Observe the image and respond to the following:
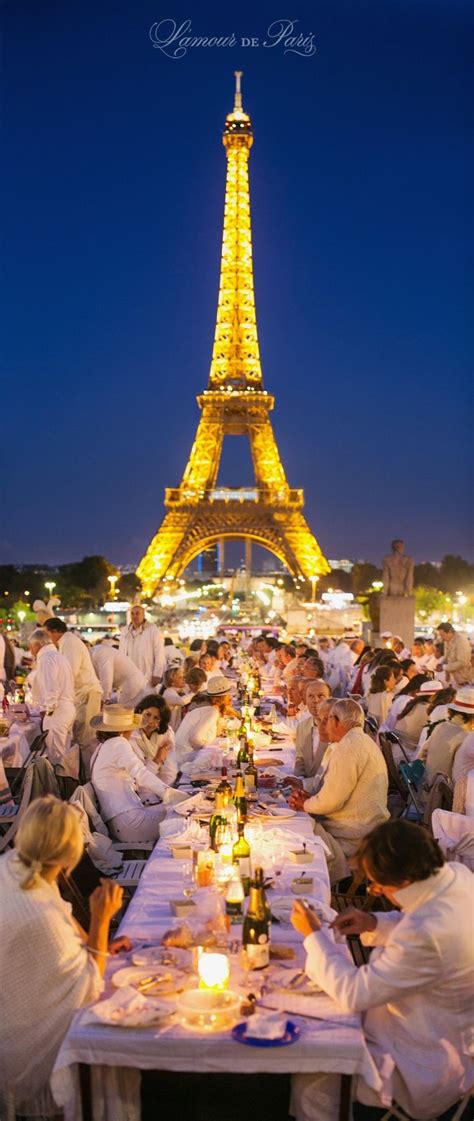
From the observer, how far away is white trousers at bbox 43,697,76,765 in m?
8.76

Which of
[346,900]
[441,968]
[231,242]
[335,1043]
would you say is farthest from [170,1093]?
[231,242]

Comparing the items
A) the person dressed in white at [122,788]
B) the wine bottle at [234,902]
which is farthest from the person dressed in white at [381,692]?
the wine bottle at [234,902]

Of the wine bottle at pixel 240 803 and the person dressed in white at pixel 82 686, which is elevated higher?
the person dressed in white at pixel 82 686

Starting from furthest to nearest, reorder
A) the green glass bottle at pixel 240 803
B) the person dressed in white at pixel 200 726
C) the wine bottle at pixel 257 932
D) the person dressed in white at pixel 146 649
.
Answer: the person dressed in white at pixel 146 649 → the person dressed in white at pixel 200 726 → the green glass bottle at pixel 240 803 → the wine bottle at pixel 257 932

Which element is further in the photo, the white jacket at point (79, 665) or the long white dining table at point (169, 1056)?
the white jacket at point (79, 665)

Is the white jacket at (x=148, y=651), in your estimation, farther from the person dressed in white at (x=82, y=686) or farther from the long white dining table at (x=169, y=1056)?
Answer: the long white dining table at (x=169, y=1056)

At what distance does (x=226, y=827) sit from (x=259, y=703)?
6.74 metres

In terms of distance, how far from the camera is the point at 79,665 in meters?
9.55

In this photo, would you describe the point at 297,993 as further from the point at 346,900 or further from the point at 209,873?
the point at 346,900

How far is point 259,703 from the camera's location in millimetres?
11711

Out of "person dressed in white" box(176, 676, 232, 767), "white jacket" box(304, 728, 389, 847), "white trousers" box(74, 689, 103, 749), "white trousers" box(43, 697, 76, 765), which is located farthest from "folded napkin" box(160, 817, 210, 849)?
"white trousers" box(74, 689, 103, 749)

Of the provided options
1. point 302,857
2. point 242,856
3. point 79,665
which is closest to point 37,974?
point 242,856

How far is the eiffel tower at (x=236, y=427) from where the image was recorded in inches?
1892

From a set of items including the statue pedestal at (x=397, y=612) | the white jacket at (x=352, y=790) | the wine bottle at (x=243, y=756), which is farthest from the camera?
the statue pedestal at (x=397, y=612)
